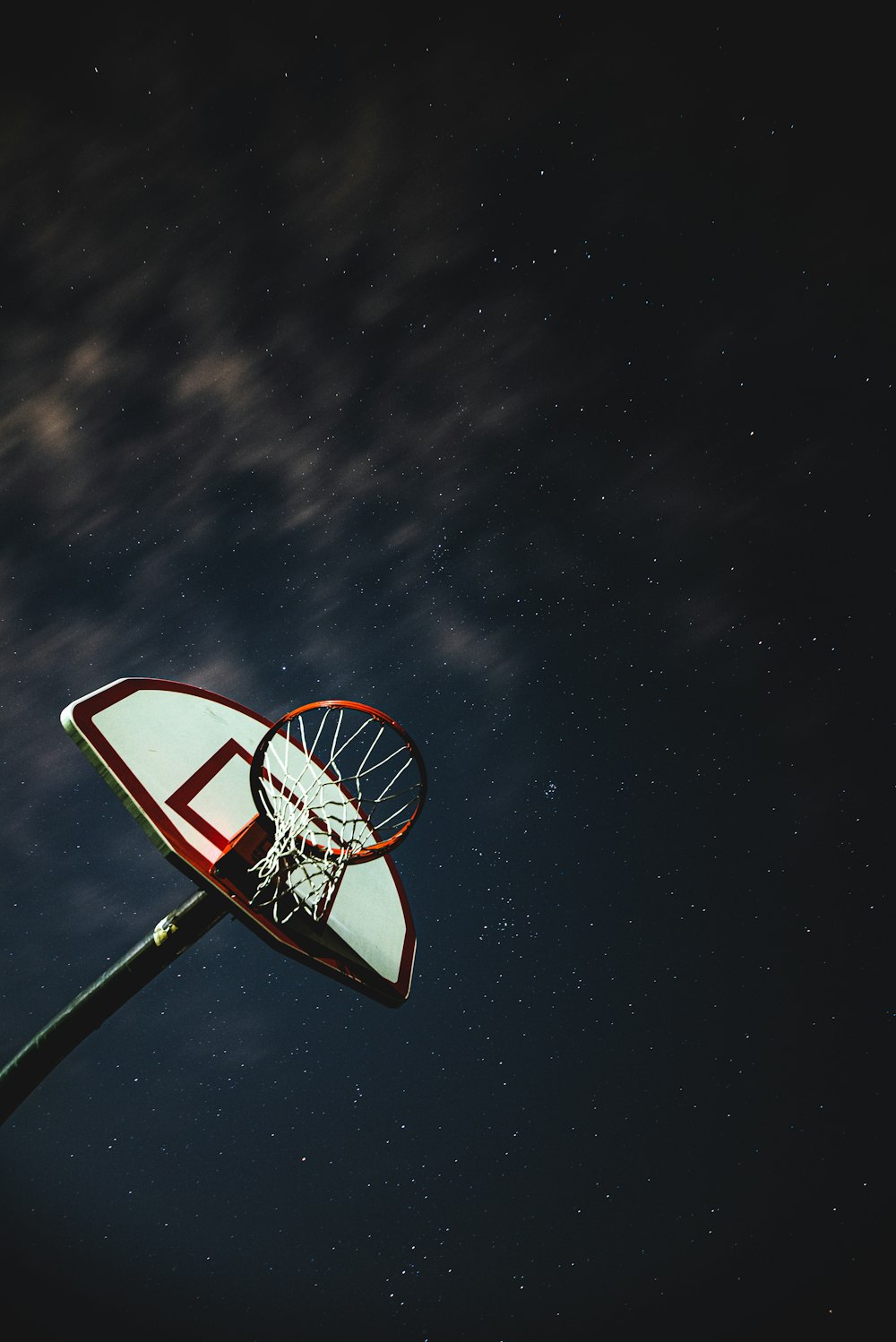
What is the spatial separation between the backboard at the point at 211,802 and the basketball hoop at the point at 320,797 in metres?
0.08

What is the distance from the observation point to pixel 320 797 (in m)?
2.55

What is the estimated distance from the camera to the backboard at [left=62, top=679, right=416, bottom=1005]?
6.36ft

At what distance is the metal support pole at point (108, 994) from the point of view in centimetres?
224

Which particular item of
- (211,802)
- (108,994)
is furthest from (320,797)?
(108,994)

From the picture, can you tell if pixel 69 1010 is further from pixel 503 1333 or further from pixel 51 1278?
pixel 51 1278

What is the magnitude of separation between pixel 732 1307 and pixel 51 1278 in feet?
24.4

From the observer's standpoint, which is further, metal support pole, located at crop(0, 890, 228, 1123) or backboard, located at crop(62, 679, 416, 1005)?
metal support pole, located at crop(0, 890, 228, 1123)

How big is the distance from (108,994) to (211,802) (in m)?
0.78

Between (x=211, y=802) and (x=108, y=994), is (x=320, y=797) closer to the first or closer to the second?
(x=211, y=802)

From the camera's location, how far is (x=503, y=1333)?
22.8 ft

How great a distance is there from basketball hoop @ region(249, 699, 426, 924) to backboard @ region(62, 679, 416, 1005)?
8 cm

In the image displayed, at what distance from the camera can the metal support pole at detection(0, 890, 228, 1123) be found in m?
2.24

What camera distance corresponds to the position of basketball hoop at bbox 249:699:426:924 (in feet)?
6.88

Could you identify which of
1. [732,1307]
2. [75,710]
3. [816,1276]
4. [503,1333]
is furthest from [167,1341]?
[75,710]
